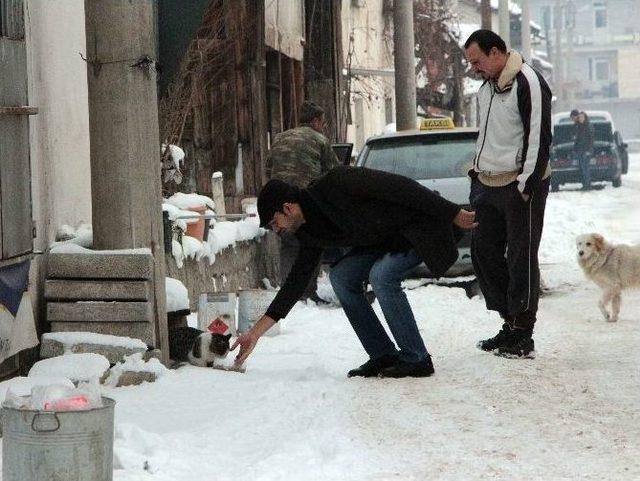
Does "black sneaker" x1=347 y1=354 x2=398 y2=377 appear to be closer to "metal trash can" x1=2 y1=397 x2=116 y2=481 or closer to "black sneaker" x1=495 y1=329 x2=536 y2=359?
"black sneaker" x1=495 y1=329 x2=536 y2=359

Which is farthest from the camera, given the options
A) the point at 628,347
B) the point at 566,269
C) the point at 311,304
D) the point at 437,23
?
the point at 437,23

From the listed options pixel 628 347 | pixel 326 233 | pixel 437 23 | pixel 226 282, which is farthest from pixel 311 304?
pixel 437 23

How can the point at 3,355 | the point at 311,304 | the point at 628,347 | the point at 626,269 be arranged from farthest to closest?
1. the point at 311,304
2. the point at 626,269
3. the point at 628,347
4. the point at 3,355

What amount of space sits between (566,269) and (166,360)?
7562 mm

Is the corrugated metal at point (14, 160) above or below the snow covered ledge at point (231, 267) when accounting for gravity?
above

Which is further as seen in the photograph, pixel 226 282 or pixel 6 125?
pixel 226 282

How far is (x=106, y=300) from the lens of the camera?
26.5 feet

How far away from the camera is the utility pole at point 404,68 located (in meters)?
19.2

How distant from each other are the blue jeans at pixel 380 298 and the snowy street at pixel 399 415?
→ 0.79 ft

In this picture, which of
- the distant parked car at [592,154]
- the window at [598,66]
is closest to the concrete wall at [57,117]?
the distant parked car at [592,154]

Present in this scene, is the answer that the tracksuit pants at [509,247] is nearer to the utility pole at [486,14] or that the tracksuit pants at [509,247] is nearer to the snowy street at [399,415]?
the snowy street at [399,415]

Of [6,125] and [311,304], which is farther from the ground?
[6,125]

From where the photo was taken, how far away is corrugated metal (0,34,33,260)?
24.1 ft

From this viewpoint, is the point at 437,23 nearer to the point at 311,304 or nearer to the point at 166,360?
the point at 311,304
